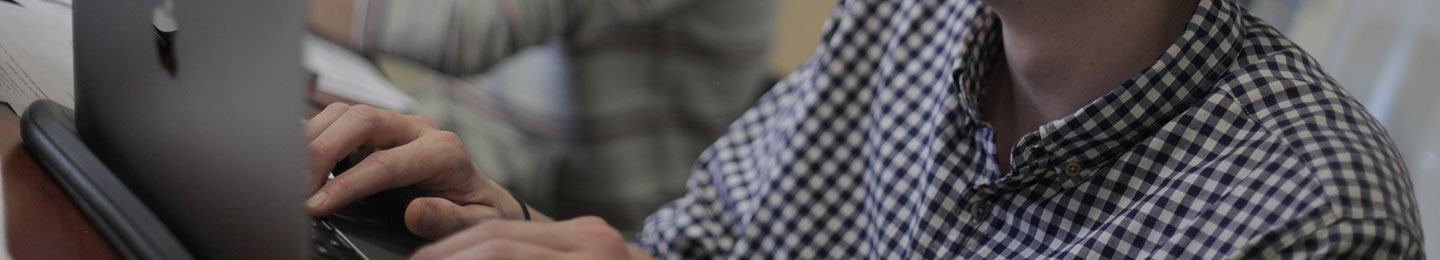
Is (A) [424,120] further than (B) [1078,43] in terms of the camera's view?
No

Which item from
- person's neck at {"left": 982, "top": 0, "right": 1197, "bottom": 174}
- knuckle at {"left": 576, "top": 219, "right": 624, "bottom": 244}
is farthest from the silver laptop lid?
person's neck at {"left": 982, "top": 0, "right": 1197, "bottom": 174}

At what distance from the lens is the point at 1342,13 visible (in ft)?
1.95

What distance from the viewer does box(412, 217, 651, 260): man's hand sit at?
237mm

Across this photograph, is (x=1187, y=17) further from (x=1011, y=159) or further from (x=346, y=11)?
(x=346, y=11)

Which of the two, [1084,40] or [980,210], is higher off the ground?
[1084,40]

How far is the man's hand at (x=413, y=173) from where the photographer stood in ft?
0.79

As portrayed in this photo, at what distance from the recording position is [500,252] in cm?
25

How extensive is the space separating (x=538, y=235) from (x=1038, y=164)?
0.31 meters

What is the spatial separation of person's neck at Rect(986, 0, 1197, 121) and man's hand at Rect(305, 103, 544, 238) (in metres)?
0.31

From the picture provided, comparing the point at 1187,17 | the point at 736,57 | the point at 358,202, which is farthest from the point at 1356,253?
the point at 736,57

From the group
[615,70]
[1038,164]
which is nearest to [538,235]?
[1038,164]

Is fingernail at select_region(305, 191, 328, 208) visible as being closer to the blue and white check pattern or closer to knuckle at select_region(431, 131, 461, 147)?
knuckle at select_region(431, 131, 461, 147)

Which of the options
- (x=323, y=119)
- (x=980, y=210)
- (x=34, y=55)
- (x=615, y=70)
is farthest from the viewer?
(x=615, y=70)

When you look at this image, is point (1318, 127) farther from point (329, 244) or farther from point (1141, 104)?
point (329, 244)
